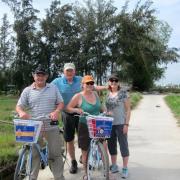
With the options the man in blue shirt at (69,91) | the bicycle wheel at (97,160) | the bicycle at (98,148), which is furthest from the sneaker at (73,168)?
the bicycle wheel at (97,160)

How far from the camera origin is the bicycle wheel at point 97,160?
25.0 feet

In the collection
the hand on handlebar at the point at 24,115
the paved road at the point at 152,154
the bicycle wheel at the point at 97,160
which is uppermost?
the hand on handlebar at the point at 24,115

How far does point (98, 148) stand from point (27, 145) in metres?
1.12

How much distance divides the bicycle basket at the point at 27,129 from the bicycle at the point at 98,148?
867 millimetres

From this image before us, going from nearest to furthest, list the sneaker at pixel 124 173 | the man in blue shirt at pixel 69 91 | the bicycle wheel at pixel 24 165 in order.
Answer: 1. the bicycle wheel at pixel 24 165
2. the sneaker at pixel 124 173
3. the man in blue shirt at pixel 69 91

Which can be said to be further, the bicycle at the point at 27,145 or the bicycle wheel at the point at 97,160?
the bicycle wheel at the point at 97,160

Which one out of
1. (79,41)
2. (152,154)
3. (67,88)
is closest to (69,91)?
(67,88)

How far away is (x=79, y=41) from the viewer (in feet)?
210

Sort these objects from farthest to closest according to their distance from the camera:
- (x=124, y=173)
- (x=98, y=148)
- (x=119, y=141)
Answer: (x=119, y=141)
(x=124, y=173)
(x=98, y=148)

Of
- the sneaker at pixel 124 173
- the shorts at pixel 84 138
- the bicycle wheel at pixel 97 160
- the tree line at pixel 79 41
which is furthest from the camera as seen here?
the tree line at pixel 79 41

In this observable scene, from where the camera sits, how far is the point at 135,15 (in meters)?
67.2

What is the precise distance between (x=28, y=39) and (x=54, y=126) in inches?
2229

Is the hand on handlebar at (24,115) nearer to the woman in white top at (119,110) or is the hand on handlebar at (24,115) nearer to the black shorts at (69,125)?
the black shorts at (69,125)

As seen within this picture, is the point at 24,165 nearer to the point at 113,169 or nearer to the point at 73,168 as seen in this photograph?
the point at 73,168
